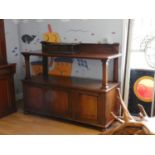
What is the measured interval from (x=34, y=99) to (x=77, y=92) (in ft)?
2.81

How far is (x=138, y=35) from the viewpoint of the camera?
3355 mm

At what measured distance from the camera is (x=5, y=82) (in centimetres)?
365

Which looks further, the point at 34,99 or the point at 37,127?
the point at 34,99

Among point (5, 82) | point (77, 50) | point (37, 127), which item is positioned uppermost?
point (77, 50)

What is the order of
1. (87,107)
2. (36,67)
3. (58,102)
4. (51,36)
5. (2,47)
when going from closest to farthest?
(87,107)
(58,102)
(2,47)
(51,36)
(36,67)

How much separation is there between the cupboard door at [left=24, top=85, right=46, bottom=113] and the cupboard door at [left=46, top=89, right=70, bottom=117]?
0.13m

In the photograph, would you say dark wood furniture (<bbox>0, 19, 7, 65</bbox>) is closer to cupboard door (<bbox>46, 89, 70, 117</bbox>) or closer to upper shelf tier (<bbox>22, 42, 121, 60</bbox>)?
upper shelf tier (<bbox>22, 42, 121, 60</bbox>)

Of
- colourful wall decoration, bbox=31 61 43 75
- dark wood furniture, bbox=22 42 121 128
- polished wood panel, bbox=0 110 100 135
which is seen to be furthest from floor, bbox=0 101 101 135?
→ colourful wall decoration, bbox=31 61 43 75

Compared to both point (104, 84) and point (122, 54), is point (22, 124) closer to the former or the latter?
point (104, 84)

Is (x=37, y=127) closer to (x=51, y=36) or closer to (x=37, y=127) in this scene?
(x=37, y=127)

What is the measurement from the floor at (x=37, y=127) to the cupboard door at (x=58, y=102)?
0.17 metres

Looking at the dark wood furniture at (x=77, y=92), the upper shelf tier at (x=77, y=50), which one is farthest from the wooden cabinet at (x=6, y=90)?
the upper shelf tier at (x=77, y=50)

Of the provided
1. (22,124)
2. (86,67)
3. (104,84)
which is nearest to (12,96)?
(22,124)

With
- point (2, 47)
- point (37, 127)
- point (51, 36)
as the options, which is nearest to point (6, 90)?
point (2, 47)
